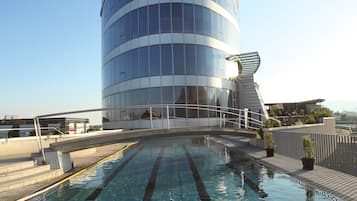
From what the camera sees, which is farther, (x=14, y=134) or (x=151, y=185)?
(x=14, y=134)

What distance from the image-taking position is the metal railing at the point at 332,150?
9766mm

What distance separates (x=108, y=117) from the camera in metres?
31.7

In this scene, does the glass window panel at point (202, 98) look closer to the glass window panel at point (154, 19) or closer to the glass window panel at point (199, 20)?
the glass window panel at point (199, 20)

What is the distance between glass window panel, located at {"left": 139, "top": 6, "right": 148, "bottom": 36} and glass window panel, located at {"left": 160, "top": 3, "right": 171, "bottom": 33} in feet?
5.12

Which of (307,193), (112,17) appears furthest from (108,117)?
(307,193)

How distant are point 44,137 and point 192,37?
50.4 feet

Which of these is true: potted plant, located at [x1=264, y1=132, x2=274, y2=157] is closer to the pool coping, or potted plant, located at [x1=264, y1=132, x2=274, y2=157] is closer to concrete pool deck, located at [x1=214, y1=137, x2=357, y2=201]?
concrete pool deck, located at [x1=214, y1=137, x2=357, y2=201]

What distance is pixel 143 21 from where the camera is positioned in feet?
87.6

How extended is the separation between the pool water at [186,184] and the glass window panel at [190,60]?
1352cm

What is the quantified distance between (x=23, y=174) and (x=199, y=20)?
69.6 feet

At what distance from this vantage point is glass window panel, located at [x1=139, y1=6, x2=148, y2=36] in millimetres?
26484

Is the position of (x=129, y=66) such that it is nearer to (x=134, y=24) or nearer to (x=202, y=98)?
(x=134, y=24)

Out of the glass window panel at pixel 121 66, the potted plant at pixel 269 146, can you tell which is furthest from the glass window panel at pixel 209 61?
the potted plant at pixel 269 146

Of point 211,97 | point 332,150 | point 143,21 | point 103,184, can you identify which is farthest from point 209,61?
point 103,184
